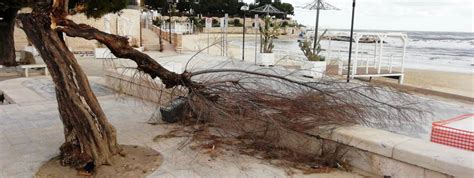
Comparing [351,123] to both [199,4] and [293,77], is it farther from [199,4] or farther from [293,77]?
[199,4]

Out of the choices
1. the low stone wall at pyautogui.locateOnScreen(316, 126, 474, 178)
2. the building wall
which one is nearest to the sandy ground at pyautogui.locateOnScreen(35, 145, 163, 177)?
the low stone wall at pyautogui.locateOnScreen(316, 126, 474, 178)

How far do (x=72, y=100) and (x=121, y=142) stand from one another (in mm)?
1114

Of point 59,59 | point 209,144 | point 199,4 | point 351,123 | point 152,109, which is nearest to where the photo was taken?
point 59,59

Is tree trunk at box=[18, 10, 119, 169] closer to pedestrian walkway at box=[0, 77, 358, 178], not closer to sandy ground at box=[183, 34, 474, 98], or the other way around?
pedestrian walkway at box=[0, 77, 358, 178]

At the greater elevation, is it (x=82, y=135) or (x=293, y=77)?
(x=293, y=77)

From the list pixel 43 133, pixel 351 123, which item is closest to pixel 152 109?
pixel 43 133

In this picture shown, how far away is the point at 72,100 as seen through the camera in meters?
3.67

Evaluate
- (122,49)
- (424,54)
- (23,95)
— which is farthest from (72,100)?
(424,54)

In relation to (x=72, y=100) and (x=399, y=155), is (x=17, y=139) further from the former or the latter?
(x=399, y=155)

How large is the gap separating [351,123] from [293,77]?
0.95 metres

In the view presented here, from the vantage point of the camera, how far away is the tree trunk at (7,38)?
11.9 m

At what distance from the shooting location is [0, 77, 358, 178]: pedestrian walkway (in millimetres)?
3723

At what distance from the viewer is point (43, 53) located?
3.73m

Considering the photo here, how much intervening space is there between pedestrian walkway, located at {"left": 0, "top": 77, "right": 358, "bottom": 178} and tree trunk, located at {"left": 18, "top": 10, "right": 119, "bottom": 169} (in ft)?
1.51
